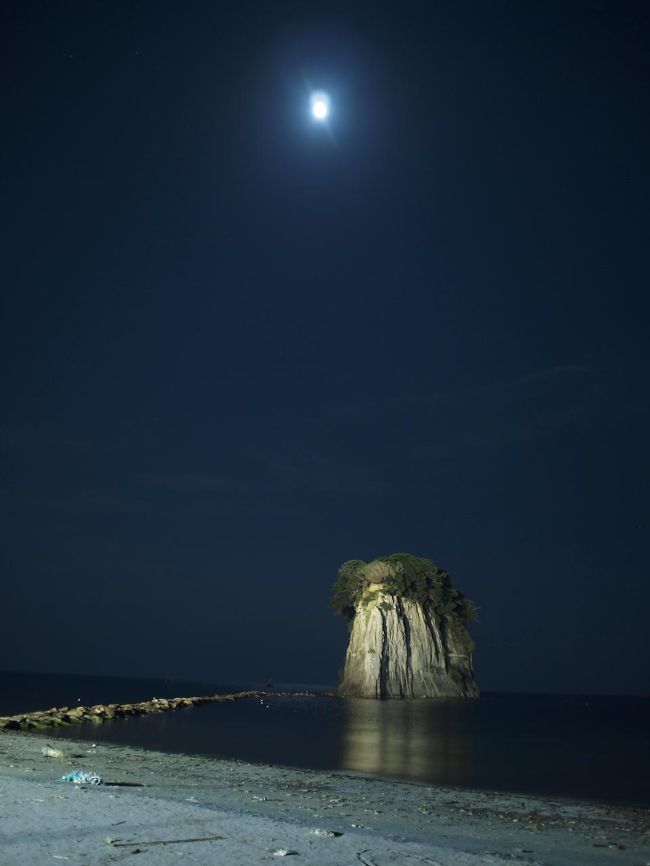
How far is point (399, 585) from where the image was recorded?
101750 mm

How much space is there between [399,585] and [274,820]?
89379 mm

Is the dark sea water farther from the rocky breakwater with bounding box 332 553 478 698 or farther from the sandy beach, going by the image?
the rocky breakwater with bounding box 332 553 478 698

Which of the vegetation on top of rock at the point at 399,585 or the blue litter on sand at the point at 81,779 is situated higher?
the vegetation on top of rock at the point at 399,585

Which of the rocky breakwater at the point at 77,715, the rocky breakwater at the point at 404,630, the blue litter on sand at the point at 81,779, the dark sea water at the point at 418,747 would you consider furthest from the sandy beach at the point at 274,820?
the rocky breakwater at the point at 404,630

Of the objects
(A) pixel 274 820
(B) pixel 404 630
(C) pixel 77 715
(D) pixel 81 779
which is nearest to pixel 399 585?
(B) pixel 404 630

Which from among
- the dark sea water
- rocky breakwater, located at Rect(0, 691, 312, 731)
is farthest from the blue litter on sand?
rocky breakwater, located at Rect(0, 691, 312, 731)

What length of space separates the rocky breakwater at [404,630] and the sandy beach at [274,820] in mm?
68363

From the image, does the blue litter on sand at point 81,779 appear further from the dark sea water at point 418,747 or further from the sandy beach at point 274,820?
the dark sea water at point 418,747

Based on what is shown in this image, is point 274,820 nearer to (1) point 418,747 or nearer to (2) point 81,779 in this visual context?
(2) point 81,779

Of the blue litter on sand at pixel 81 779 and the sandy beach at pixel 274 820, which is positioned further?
the blue litter on sand at pixel 81 779

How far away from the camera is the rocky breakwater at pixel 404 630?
97.4 metres

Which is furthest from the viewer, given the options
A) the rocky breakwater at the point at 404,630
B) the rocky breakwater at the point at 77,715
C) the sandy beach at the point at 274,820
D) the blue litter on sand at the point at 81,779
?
the rocky breakwater at the point at 404,630

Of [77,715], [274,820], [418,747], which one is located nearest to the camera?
[274,820]

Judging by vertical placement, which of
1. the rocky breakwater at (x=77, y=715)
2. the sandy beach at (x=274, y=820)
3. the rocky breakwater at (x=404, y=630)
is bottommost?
the sandy beach at (x=274, y=820)
